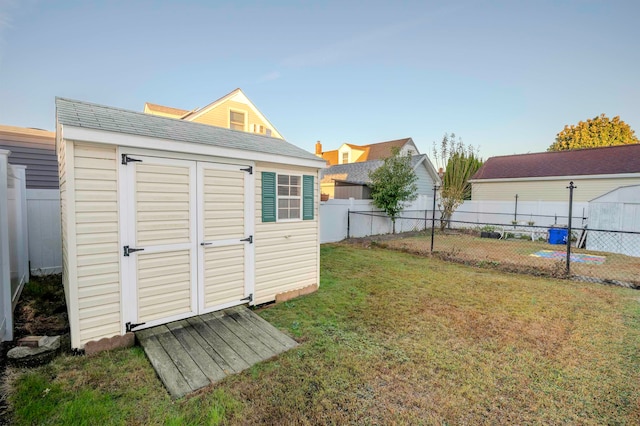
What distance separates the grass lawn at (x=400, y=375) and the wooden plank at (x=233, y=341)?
0.64 feet

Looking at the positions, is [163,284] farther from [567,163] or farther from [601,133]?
[601,133]

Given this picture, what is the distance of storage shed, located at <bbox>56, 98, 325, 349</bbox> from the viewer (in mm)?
2979

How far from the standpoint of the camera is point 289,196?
4852 millimetres

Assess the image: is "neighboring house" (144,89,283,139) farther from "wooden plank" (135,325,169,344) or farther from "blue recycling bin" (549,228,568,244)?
"blue recycling bin" (549,228,568,244)

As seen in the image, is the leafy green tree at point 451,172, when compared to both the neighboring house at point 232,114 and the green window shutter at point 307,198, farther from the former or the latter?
the green window shutter at point 307,198

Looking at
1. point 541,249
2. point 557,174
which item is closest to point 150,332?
point 541,249

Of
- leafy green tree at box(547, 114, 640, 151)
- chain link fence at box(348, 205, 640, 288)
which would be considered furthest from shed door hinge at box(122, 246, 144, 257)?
leafy green tree at box(547, 114, 640, 151)

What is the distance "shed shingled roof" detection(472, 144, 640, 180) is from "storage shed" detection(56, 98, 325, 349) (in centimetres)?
1700

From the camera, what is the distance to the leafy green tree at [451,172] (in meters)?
15.4

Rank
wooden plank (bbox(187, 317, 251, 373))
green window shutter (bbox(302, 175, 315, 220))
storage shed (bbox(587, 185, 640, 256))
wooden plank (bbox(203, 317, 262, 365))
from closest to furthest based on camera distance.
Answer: wooden plank (bbox(187, 317, 251, 373))
wooden plank (bbox(203, 317, 262, 365))
green window shutter (bbox(302, 175, 315, 220))
storage shed (bbox(587, 185, 640, 256))

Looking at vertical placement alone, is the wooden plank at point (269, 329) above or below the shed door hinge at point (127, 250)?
below

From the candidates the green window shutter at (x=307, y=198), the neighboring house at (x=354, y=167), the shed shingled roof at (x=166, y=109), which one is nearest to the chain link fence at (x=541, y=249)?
the neighboring house at (x=354, y=167)

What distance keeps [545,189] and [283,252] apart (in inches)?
681

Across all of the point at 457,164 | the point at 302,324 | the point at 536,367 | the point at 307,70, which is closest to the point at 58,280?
the point at 302,324
